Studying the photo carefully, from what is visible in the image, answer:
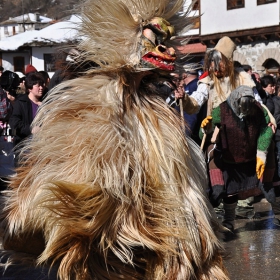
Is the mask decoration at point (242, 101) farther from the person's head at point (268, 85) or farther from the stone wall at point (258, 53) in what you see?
the stone wall at point (258, 53)

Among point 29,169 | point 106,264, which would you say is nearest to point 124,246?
point 106,264

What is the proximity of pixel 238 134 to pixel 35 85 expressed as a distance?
2156 mm

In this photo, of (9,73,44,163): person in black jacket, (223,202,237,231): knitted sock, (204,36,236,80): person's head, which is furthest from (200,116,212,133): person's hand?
(9,73,44,163): person in black jacket

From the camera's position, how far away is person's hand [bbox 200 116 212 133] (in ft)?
23.9

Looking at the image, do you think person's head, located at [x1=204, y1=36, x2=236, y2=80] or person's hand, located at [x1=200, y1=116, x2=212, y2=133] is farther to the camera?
person's head, located at [x1=204, y1=36, x2=236, y2=80]

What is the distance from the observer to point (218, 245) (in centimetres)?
411

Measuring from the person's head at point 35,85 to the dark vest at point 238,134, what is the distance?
6.18 ft

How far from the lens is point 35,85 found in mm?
7711

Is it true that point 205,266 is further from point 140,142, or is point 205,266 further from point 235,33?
point 235,33

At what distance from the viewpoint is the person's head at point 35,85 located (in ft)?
25.2

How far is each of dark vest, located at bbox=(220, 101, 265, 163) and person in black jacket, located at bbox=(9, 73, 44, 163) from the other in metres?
1.91

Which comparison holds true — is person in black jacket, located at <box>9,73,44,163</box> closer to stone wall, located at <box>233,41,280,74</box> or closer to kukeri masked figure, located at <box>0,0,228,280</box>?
kukeri masked figure, located at <box>0,0,228,280</box>

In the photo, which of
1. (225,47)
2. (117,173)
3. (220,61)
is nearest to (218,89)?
(220,61)

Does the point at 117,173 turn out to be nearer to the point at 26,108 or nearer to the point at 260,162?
the point at 260,162
